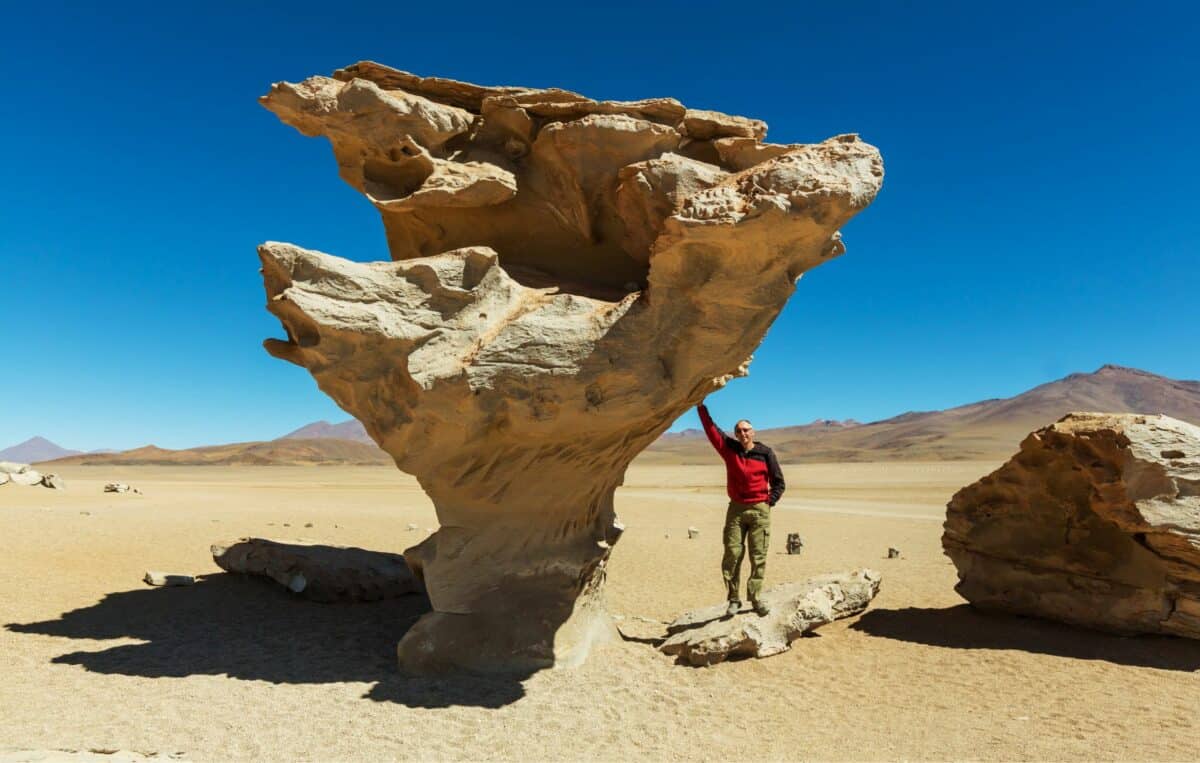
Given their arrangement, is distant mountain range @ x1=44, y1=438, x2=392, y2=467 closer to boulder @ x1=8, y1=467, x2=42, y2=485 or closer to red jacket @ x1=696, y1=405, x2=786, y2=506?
boulder @ x1=8, y1=467, x2=42, y2=485

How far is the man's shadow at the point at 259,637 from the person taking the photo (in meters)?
Result: 6.43

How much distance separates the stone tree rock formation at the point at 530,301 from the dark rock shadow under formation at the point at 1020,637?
11.6 ft

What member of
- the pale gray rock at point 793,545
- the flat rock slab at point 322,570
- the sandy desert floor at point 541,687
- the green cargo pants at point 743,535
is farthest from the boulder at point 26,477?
the green cargo pants at point 743,535

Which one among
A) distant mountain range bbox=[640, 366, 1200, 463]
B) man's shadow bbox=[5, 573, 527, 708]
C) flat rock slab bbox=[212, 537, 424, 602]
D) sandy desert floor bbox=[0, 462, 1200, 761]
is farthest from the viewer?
distant mountain range bbox=[640, 366, 1200, 463]

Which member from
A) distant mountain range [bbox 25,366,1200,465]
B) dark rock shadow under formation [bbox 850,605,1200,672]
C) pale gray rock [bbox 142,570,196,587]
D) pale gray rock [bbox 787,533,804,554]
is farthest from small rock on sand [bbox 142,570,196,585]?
distant mountain range [bbox 25,366,1200,465]

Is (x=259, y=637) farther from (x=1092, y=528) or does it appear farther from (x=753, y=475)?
(x=1092, y=528)

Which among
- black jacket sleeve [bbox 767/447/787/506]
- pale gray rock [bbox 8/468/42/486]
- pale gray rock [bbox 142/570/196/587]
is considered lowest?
pale gray rock [bbox 142/570/196/587]

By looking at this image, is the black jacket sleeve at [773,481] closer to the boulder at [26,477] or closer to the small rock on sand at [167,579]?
the small rock on sand at [167,579]

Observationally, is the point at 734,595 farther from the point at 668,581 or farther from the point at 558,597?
the point at 668,581

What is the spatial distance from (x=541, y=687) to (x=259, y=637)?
333 cm

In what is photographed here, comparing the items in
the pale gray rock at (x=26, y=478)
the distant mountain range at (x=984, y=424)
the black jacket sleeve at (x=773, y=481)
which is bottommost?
the pale gray rock at (x=26, y=478)

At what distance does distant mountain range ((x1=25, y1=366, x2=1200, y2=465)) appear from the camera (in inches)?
4129

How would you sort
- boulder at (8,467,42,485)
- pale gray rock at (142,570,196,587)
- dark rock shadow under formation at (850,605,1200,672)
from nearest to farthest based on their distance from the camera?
1. dark rock shadow under formation at (850,605,1200,672)
2. pale gray rock at (142,570,196,587)
3. boulder at (8,467,42,485)

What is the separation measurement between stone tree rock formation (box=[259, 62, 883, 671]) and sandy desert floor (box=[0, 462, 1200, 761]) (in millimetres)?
984
